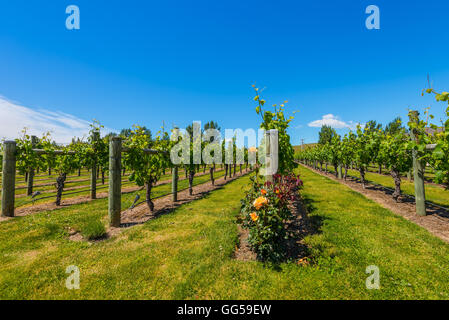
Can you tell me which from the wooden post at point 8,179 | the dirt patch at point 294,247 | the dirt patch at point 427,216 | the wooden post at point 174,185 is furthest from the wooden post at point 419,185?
the wooden post at point 8,179

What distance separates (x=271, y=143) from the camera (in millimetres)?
4461

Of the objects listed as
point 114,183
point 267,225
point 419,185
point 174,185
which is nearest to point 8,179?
point 114,183

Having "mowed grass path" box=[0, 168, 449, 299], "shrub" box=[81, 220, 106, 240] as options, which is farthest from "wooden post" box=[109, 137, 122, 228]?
"mowed grass path" box=[0, 168, 449, 299]

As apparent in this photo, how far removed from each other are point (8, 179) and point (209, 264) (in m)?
7.83

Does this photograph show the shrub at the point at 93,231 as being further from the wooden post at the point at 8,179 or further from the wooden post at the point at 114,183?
the wooden post at the point at 8,179

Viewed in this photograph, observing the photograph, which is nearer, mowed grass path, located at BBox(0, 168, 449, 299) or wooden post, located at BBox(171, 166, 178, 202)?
mowed grass path, located at BBox(0, 168, 449, 299)

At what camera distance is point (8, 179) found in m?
6.34

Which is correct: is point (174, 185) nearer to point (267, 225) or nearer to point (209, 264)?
point (209, 264)

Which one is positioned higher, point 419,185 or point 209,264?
point 419,185

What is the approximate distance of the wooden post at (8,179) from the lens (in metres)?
6.27

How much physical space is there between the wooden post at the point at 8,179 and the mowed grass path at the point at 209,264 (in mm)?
1199

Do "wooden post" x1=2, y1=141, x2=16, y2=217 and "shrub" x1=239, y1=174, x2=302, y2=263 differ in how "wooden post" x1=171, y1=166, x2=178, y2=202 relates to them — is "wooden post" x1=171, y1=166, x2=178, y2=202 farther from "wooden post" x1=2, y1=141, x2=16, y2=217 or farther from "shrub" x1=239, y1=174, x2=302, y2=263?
"shrub" x1=239, y1=174, x2=302, y2=263

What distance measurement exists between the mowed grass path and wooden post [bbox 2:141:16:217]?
1199 millimetres

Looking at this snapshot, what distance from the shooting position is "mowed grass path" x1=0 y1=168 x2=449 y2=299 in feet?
9.04
